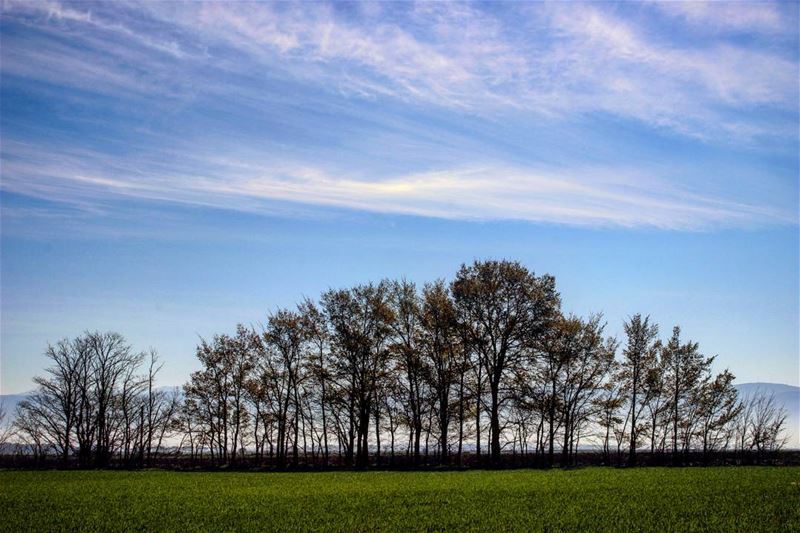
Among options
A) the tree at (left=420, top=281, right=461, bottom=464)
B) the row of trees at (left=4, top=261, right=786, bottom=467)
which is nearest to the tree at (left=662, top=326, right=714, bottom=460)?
the row of trees at (left=4, top=261, right=786, bottom=467)

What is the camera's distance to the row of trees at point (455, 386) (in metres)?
54.7

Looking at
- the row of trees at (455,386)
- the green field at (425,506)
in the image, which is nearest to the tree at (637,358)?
the row of trees at (455,386)

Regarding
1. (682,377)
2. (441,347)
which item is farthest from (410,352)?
(682,377)

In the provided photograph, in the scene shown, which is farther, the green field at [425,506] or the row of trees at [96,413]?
the row of trees at [96,413]

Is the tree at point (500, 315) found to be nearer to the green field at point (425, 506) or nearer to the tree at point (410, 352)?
the tree at point (410, 352)

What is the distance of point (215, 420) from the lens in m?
68.4

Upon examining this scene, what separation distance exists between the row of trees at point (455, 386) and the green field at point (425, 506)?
72.9 ft

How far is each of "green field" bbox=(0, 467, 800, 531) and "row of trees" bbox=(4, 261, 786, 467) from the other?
875 inches

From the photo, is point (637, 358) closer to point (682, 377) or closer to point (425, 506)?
point (682, 377)

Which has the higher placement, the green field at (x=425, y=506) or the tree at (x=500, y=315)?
the tree at (x=500, y=315)

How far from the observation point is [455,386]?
58094mm

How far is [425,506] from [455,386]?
34.8 metres

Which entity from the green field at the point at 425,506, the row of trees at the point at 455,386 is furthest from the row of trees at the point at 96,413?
the green field at the point at 425,506

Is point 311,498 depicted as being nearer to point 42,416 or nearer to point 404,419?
point 404,419
